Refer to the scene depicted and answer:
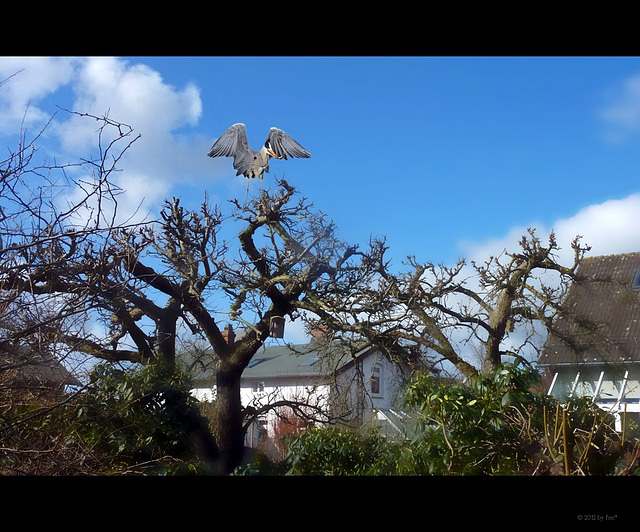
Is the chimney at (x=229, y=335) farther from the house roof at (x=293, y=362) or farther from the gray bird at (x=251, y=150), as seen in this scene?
the gray bird at (x=251, y=150)

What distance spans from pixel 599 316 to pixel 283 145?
10.0ft

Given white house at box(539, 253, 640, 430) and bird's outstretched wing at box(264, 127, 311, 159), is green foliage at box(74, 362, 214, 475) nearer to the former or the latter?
bird's outstretched wing at box(264, 127, 311, 159)

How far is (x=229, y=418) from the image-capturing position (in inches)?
200

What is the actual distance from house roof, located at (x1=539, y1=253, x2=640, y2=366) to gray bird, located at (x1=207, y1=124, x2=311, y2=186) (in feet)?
8.79

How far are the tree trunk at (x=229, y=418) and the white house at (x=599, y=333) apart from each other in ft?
8.29

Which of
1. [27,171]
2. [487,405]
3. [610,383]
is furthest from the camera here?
[610,383]

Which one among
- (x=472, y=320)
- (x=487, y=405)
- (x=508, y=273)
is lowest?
(x=487, y=405)

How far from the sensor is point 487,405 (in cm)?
333

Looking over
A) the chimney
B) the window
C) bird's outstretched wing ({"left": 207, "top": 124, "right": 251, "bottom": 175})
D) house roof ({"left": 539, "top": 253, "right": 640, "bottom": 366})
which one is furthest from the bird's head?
house roof ({"left": 539, "top": 253, "right": 640, "bottom": 366})

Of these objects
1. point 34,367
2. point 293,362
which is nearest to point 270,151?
point 293,362

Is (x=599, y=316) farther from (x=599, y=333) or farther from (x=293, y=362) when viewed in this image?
(x=293, y=362)
